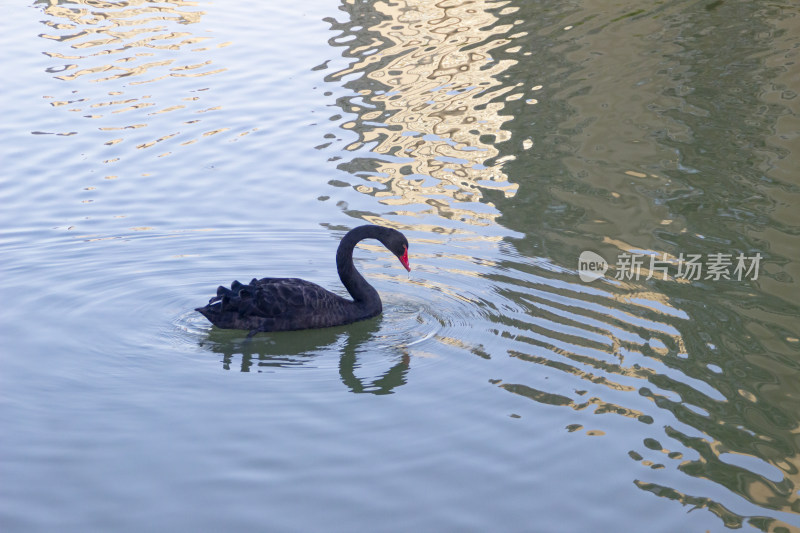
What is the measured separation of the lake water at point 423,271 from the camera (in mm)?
6180

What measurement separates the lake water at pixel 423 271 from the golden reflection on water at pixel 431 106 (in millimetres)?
59

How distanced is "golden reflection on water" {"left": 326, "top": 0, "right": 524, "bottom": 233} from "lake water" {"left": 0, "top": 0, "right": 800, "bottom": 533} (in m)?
0.06

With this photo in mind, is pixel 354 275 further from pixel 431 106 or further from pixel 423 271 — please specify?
pixel 431 106

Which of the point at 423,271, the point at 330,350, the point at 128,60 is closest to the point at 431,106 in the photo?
the point at 423,271

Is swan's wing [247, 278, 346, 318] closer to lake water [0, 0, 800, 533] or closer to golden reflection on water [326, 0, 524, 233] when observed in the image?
lake water [0, 0, 800, 533]

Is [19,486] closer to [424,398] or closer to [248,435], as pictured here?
[248,435]

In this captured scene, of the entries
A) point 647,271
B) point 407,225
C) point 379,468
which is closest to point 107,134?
point 407,225

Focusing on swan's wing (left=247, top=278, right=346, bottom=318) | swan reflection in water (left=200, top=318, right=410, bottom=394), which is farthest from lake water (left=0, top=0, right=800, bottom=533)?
swan's wing (left=247, top=278, right=346, bottom=318)

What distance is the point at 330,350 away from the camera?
8359 mm

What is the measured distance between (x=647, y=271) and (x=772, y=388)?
2269 millimetres

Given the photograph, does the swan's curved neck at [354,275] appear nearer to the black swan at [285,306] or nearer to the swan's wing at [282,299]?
the black swan at [285,306]

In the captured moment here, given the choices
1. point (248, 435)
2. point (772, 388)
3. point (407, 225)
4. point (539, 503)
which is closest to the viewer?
point (539, 503)

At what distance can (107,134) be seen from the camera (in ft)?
44.9

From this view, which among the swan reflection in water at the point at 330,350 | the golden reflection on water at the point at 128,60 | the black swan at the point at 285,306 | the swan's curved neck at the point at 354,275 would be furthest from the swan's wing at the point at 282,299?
the golden reflection on water at the point at 128,60
